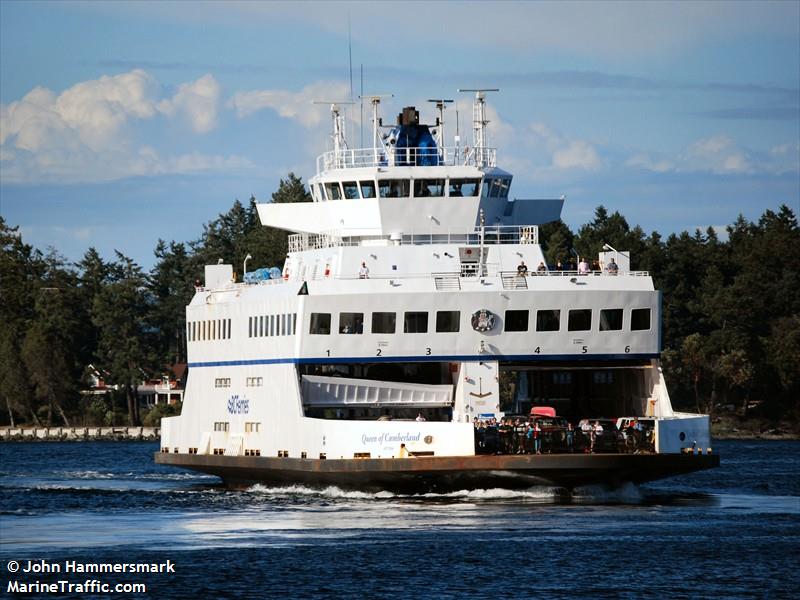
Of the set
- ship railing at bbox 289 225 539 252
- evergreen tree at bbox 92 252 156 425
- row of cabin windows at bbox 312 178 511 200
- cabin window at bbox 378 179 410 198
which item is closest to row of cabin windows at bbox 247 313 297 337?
ship railing at bbox 289 225 539 252

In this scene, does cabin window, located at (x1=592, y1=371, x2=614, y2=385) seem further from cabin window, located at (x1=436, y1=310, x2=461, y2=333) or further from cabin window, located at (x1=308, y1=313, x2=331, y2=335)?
cabin window, located at (x1=308, y1=313, x2=331, y2=335)

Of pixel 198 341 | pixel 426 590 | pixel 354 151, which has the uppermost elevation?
pixel 354 151

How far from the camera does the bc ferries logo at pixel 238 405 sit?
5241 centimetres

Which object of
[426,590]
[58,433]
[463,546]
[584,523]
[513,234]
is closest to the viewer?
[426,590]

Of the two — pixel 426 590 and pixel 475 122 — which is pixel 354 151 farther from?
pixel 426 590

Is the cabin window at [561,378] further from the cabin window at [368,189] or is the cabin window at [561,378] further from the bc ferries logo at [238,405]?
the bc ferries logo at [238,405]

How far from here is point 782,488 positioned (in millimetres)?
52906

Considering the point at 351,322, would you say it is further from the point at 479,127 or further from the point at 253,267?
the point at 253,267

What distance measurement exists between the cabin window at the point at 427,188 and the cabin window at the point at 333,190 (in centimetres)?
250

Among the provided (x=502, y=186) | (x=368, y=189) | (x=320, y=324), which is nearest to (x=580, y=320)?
(x=502, y=186)

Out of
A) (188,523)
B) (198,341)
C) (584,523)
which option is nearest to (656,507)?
(584,523)

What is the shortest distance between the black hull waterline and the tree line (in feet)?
184

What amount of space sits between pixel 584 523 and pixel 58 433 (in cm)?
7788

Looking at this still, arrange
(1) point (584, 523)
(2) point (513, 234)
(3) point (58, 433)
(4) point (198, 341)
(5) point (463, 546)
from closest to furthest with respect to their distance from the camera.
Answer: (5) point (463, 546), (1) point (584, 523), (2) point (513, 234), (4) point (198, 341), (3) point (58, 433)
